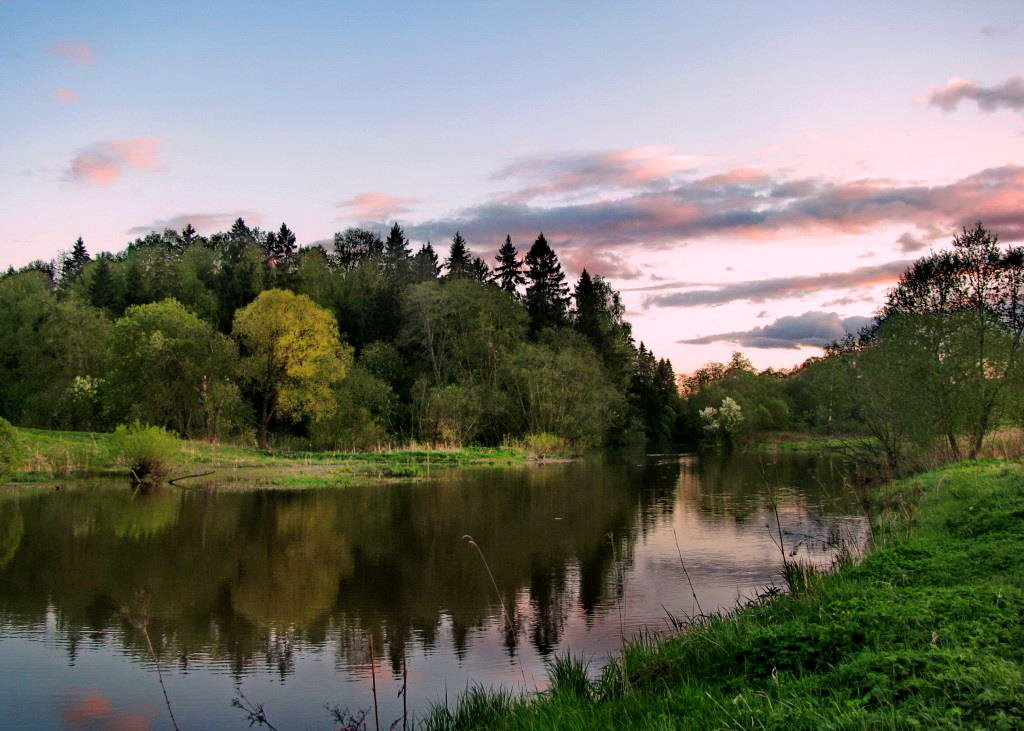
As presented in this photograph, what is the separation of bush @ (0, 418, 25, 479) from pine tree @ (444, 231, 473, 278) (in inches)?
2445

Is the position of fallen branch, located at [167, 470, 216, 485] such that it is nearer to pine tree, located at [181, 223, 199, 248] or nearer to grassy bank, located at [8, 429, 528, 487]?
grassy bank, located at [8, 429, 528, 487]

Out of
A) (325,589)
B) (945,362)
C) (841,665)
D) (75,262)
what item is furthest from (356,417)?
(75,262)

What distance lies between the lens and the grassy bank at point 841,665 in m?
5.86

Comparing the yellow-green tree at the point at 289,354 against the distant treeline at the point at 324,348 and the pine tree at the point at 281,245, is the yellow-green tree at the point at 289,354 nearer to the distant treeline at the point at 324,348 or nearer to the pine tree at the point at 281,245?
the distant treeline at the point at 324,348

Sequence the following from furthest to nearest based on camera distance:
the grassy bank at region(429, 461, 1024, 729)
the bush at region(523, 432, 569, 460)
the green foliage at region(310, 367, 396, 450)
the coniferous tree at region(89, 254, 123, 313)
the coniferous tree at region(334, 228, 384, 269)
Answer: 1. the coniferous tree at region(334, 228, 384, 269)
2. the coniferous tree at region(89, 254, 123, 313)
3. the bush at region(523, 432, 569, 460)
4. the green foliage at region(310, 367, 396, 450)
5. the grassy bank at region(429, 461, 1024, 729)

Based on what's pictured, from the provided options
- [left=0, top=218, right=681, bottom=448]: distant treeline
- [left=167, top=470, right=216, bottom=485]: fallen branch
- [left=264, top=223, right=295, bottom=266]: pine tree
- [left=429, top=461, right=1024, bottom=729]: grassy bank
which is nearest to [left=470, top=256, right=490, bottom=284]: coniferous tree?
[left=0, top=218, right=681, bottom=448]: distant treeline

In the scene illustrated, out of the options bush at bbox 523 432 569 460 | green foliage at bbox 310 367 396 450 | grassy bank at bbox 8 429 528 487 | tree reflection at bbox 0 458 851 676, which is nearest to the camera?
tree reflection at bbox 0 458 851 676

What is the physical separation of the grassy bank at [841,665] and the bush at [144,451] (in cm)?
3053

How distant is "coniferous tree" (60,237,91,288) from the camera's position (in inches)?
4111

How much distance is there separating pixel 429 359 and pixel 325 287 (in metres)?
17.6

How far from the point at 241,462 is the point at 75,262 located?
87.3m

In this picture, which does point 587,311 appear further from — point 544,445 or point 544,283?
point 544,445

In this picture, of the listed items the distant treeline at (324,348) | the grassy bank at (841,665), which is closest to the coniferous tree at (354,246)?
the distant treeline at (324,348)

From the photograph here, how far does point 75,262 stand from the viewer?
115 meters
